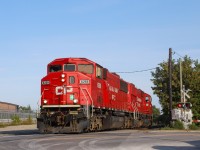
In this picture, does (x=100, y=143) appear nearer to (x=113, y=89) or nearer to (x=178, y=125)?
(x=113, y=89)

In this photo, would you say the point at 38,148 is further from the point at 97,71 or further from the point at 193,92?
the point at 193,92

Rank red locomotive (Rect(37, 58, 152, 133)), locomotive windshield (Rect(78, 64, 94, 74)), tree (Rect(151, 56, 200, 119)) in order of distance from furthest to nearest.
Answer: tree (Rect(151, 56, 200, 119)), locomotive windshield (Rect(78, 64, 94, 74)), red locomotive (Rect(37, 58, 152, 133))

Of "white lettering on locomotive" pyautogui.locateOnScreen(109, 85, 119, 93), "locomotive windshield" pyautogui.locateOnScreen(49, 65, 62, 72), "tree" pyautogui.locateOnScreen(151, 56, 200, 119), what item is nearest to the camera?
"locomotive windshield" pyautogui.locateOnScreen(49, 65, 62, 72)

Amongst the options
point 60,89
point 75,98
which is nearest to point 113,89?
point 75,98

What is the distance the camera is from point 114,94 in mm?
31188

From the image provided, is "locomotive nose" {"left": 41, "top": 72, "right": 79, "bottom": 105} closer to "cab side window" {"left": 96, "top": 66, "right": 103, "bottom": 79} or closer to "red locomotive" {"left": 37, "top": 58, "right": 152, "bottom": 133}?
"red locomotive" {"left": 37, "top": 58, "right": 152, "bottom": 133}

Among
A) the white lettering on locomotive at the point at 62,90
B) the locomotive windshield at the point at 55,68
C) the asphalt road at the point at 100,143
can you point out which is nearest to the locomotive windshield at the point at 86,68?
the locomotive windshield at the point at 55,68

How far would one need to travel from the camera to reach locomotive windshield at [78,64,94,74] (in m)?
25.7

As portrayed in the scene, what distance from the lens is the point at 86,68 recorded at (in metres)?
25.9

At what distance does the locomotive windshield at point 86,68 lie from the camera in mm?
25719

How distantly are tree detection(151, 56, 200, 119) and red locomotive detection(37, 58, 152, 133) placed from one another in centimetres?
1606

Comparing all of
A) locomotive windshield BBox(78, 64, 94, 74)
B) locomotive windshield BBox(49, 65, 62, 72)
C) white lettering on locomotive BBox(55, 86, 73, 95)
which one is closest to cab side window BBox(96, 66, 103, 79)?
locomotive windshield BBox(78, 64, 94, 74)

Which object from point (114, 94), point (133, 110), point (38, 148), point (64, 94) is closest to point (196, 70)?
point (133, 110)

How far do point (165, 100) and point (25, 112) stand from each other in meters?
40.8
